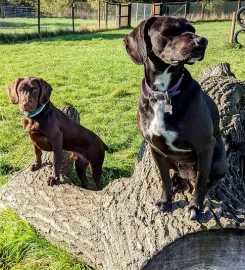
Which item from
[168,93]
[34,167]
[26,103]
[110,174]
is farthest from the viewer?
[110,174]

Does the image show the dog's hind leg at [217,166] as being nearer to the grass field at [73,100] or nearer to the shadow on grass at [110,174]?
the grass field at [73,100]

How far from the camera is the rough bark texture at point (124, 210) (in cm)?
281

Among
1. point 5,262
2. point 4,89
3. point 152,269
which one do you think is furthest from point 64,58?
point 152,269

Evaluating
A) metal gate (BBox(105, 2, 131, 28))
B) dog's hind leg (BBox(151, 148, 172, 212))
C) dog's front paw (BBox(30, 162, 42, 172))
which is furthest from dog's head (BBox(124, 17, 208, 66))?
metal gate (BBox(105, 2, 131, 28))

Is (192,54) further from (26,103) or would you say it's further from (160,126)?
(26,103)

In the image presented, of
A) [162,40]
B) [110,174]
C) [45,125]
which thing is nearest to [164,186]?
[162,40]

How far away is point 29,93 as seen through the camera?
3.94 metres

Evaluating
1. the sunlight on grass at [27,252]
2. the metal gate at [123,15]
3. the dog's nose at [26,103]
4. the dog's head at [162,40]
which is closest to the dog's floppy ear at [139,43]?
the dog's head at [162,40]

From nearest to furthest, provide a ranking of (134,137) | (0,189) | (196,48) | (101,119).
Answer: (196,48), (0,189), (134,137), (101,119)

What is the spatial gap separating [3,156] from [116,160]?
1.44 metres

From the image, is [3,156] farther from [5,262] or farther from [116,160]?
[5,262]

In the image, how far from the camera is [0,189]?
4367 millimetres

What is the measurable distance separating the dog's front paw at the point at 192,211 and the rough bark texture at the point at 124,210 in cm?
5

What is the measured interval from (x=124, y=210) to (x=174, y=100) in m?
0.94
